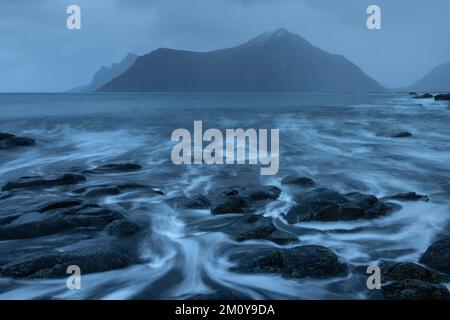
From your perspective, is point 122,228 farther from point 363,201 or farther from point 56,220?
point 363,201

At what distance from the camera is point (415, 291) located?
21.5 feet

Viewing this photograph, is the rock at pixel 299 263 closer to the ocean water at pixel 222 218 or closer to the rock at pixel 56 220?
the ocean water at pixel 222 218

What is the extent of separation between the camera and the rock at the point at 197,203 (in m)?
11.9

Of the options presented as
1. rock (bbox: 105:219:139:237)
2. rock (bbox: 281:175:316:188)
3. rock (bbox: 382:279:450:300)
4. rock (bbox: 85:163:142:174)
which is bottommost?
rock (bbox: 382:279:450:300)

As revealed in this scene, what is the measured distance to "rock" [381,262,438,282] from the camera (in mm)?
7133

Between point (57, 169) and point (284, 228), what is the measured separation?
12.4m

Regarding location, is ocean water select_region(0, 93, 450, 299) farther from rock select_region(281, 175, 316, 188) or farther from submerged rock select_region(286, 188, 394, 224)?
rock select_region(281, 175, 316, 188)

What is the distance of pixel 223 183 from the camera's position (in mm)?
15430

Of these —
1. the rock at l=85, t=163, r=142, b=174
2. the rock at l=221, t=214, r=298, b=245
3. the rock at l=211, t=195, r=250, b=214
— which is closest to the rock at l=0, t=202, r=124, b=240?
the rock at l=211, t=195, r=250, b=214

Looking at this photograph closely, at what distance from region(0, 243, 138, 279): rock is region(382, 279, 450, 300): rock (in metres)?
4.90

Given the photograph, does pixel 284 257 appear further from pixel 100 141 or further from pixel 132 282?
pixel 100 141

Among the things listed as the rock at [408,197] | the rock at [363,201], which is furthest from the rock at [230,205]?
the rock at [408,197]
